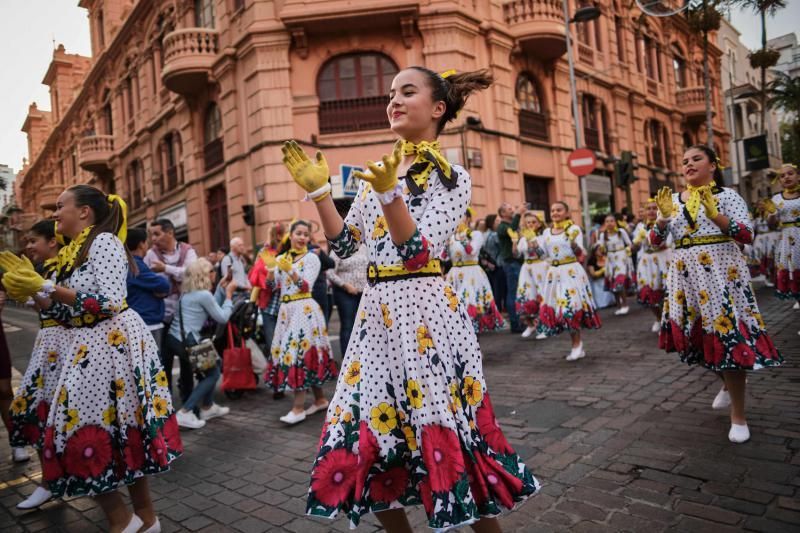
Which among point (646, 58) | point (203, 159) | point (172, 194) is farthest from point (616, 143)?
point (172, 194)

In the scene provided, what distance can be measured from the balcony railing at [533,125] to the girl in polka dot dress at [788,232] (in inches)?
413

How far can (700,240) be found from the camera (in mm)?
3969

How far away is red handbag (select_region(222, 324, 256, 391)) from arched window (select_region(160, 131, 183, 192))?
1580 cm

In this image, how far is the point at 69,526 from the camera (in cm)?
330

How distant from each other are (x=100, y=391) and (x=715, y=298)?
4100 mm

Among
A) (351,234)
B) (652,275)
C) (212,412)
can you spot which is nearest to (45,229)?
(212,412)

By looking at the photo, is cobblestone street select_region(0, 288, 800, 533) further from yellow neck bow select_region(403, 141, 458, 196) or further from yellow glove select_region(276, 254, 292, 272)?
yellow neck bow select_region(403, 141, 458, 196)

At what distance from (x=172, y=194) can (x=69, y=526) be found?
19609 millimetres

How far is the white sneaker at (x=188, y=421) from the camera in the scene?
5383 mm

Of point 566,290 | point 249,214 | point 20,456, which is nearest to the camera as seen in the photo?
point 20,456

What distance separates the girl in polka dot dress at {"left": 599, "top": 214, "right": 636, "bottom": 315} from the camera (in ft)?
34.8

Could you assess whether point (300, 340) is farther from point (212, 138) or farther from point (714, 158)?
point (212, 138)

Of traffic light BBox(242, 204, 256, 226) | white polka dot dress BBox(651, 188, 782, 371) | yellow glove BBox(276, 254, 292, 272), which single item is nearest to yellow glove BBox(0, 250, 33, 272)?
yellow glove BBox(276, 254, 292, 272)

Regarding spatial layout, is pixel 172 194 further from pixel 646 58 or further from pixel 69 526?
pixel 646 58
